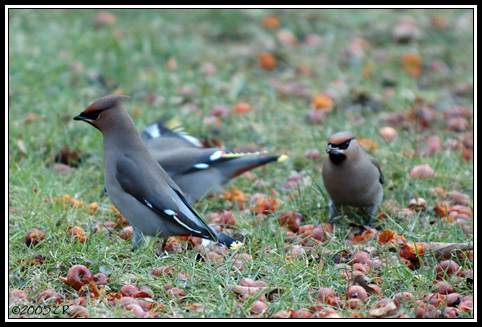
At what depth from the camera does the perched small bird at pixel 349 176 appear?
473cm

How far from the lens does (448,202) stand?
5.10 meters

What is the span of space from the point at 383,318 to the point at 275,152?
298 centimetres

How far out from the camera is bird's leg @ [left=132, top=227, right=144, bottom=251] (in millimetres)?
4179

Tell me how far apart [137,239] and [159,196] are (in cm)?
33

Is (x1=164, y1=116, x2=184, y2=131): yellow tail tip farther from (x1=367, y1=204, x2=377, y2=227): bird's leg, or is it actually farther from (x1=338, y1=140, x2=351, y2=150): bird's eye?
(x1=367, y1=204, x2=377, y2=227): bird's leg

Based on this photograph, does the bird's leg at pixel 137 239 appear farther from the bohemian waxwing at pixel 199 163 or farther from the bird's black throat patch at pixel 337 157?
the bird's black throat patch at pixel 337 157

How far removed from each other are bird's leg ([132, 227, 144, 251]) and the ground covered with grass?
0.18 ft

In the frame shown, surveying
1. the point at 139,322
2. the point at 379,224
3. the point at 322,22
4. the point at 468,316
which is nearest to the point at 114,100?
the point at 139,322

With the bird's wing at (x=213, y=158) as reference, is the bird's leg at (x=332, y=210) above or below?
below

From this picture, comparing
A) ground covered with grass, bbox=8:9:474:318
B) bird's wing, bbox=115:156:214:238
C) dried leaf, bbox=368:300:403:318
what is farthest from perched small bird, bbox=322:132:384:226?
dried leaf, bbox=368:300:403:318

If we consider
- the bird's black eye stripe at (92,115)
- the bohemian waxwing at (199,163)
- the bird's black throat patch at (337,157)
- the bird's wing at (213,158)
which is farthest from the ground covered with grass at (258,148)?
the bird's black eye stripe at (92,115)

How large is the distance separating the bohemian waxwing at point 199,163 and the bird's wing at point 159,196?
3.19ft

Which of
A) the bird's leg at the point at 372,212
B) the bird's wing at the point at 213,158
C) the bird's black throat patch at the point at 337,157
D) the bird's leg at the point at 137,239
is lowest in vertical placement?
the bird's leg at the point at 372,212

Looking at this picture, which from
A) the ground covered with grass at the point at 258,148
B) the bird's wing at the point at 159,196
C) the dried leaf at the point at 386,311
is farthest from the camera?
the bird's wing at the point at 159,196
